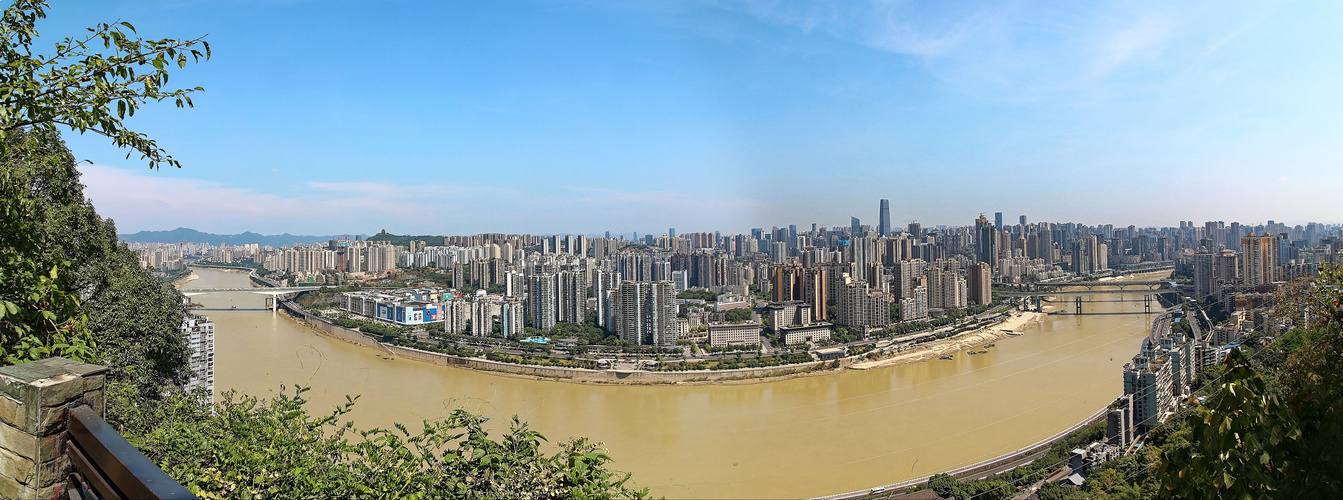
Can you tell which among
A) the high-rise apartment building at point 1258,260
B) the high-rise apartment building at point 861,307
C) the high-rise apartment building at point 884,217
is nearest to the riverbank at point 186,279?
the high-rise apartment building at point 861,307

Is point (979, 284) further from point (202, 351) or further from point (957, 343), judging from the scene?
point (202, 351)

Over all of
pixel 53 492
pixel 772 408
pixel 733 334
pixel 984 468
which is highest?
pixel 53 492

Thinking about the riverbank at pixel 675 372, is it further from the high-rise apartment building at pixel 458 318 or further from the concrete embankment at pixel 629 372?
the high-rise apartment building at pixel 458 318

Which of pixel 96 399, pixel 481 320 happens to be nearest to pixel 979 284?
pixel 481 320

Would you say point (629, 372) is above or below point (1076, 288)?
below

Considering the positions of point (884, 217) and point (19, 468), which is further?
point (884, 217)

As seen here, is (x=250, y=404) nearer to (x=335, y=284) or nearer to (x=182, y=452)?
(x=182, y=452)

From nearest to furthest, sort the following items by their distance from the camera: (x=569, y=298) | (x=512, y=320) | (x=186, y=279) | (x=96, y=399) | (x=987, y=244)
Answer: (x=96, y=399), (x=512, y=320), (x=569, y=298), (x=186, y=279), (x=987, y=244)
